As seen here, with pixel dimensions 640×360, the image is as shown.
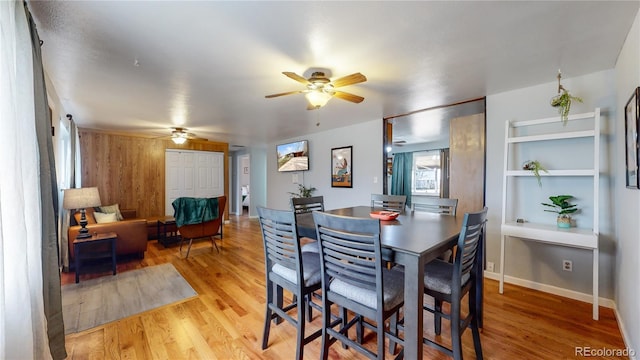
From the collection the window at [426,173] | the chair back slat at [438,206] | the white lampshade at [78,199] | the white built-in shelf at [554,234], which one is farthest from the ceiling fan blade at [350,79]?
the window at [426,173]

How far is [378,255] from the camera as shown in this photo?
1282 millimetres

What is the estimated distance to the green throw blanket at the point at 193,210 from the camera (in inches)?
151

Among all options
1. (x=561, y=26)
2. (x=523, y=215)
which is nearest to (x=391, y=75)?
(x=561, y=26)

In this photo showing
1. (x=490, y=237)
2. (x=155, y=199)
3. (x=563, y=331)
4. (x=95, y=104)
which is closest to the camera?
(x=563, y=331)

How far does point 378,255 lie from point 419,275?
0.68 feet

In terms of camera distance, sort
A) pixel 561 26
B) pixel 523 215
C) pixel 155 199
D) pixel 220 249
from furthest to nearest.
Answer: pixel 155 199, pixel 220 249, pixel 523 215, pixel 561 26

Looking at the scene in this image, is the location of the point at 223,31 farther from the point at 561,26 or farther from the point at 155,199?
the point at 155,199

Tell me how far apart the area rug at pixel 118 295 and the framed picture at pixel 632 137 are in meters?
3.62

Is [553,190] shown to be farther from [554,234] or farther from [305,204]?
[305,204]

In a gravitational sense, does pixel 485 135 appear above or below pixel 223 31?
below

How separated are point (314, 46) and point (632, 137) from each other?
2166mm

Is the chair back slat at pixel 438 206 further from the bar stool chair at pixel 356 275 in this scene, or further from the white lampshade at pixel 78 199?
the white lampshade at pixel 78 199

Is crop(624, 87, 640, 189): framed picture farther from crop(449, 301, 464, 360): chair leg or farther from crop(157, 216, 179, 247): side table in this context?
crop(157, 216, 179, 247): side table

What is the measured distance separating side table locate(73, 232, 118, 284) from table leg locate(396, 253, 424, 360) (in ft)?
11.7
